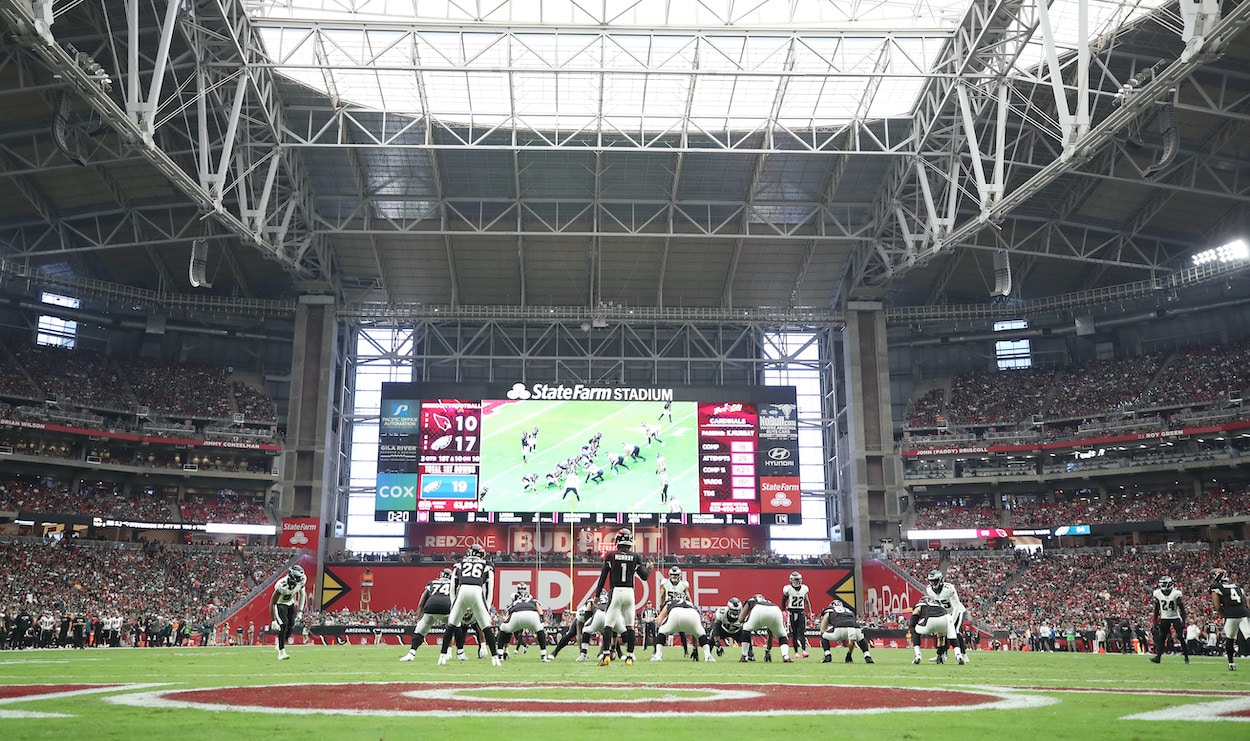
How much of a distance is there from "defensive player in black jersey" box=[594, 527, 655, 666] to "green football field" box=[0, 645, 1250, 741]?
4.69 feet

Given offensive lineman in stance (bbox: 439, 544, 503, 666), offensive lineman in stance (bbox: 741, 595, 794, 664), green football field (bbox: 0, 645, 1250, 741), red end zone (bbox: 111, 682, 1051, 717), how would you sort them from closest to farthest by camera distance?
green football field (bbox: 0, 645, 1250, 741) < red end zone (bbox: 111, 682, 1051, 717) < offensive lineman in stance (bbox: 439, 544, 503, 666) < offensive lineman in stance (bbox: 741, 595, 794, 664)

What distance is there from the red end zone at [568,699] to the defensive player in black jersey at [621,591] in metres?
4.83

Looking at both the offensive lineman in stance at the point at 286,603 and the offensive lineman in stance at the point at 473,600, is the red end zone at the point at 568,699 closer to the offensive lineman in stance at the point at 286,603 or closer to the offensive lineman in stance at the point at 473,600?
the offensive lineman in stance at the point at 473,600

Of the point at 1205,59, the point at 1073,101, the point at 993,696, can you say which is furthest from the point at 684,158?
the point at 993,696

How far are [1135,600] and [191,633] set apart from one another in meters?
41.1

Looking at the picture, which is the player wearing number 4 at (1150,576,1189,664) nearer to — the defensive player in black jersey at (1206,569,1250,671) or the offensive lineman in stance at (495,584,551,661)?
the defensive player in black jersey at (1206,569,1250,671)

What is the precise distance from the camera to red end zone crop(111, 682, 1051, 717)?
8.88m

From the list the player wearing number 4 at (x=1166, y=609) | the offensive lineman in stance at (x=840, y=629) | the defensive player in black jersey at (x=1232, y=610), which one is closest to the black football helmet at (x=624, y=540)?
the offensive lineman in stance at (x=840, y=629)

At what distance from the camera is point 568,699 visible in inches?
395

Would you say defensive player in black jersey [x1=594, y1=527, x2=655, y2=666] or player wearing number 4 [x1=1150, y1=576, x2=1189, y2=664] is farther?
player wearing number 4 [x1=1150, y1=576, x2=1189, y2=664]

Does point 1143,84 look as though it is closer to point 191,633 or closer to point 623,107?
point 623,107

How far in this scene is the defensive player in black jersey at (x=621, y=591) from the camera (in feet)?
55.8

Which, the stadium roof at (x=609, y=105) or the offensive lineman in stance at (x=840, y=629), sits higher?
the stadium roof at (x=609, y=105)

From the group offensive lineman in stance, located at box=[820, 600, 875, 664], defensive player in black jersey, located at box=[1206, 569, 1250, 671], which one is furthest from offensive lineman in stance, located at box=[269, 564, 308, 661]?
defensive player in black jersey, located at box=[1206, 569, 1250, 671]
